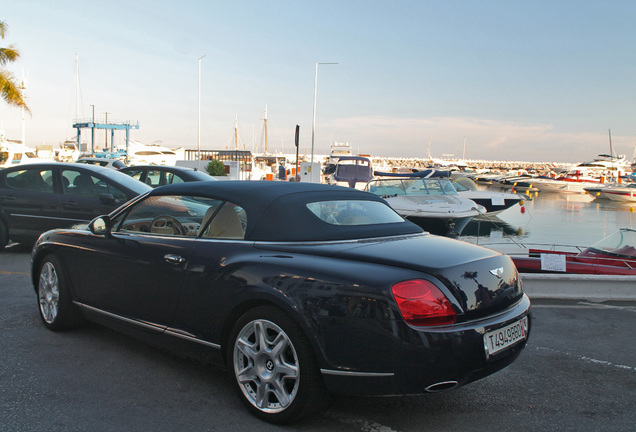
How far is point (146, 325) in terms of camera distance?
4.11 metres

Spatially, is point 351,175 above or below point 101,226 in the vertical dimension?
above

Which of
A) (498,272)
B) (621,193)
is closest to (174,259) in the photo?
(498,272)

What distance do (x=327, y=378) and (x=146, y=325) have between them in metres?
1.64

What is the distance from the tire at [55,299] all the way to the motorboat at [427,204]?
36.1 feet

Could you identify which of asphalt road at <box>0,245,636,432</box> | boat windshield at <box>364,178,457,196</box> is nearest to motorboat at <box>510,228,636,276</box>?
asphalt road at <box>0,245,636,432</box>

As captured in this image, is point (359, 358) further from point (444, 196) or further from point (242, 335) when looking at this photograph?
point (444, 196)

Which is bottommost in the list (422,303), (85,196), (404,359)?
(404,359)

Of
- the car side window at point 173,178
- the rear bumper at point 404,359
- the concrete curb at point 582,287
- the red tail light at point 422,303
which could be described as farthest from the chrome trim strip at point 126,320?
the car side window at point 173,178

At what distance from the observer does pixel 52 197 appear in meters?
9.27

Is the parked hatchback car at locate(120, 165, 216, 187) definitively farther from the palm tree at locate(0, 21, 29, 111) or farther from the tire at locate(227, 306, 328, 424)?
the palm tree at locate(0, 21, 29, 111)

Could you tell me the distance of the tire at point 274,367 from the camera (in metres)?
3.15

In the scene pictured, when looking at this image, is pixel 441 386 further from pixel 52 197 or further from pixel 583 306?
pixel 52 197

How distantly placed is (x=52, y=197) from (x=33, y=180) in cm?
50

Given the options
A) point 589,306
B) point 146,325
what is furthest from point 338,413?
point 589,306
